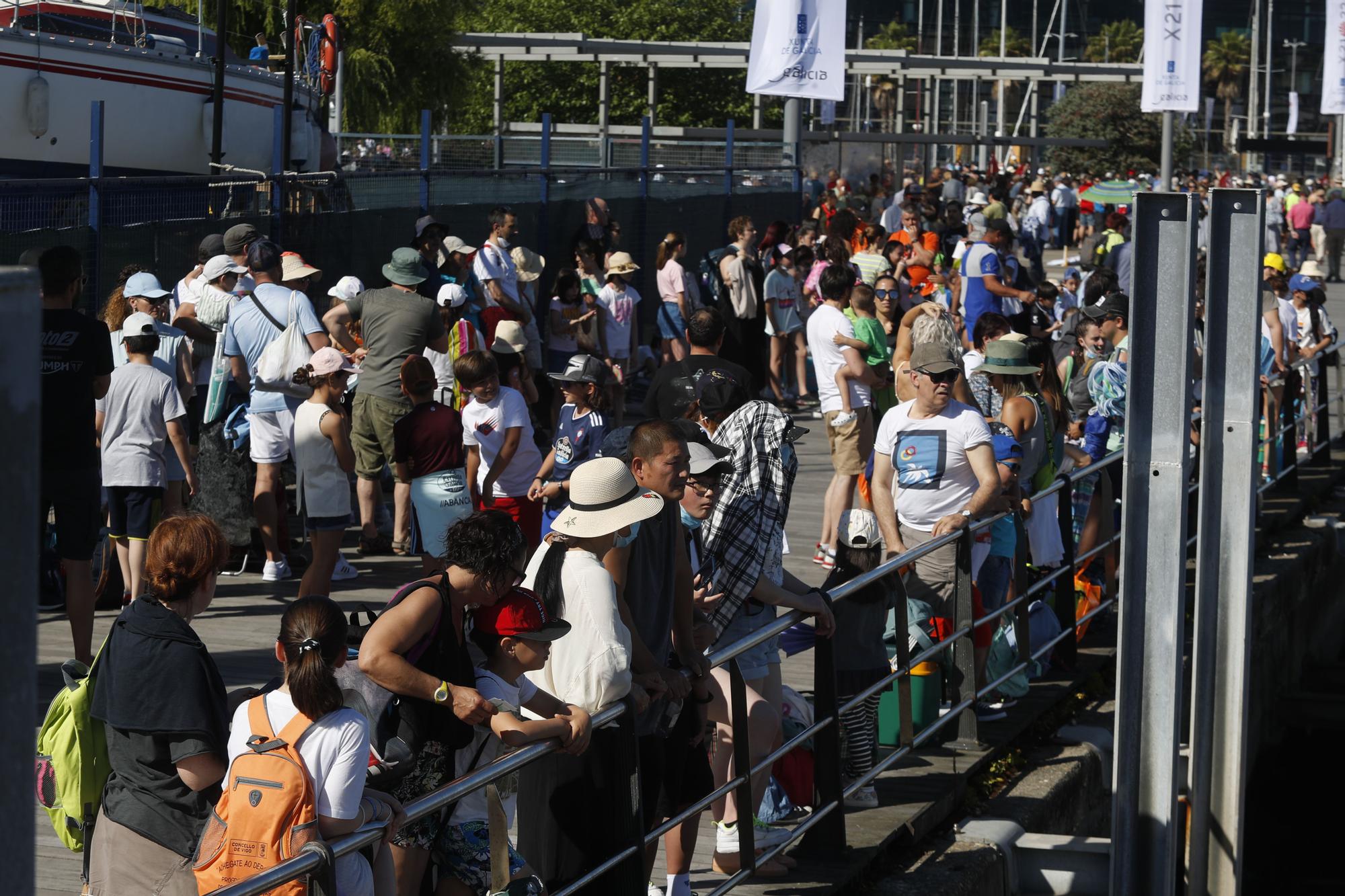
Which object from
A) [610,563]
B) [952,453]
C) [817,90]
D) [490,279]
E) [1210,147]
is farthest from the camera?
[1210,147]

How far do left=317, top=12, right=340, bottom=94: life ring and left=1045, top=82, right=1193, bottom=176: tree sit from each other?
45.1m

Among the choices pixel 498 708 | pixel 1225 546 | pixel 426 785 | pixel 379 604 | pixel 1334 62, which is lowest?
pixel 379 604

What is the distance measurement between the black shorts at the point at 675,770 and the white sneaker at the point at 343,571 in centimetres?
492

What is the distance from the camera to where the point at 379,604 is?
30.5 feet

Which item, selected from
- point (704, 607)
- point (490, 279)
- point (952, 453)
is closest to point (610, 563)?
point (704, 607)

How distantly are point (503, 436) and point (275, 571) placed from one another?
185 centimetres

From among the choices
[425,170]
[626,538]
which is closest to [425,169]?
[425,170]

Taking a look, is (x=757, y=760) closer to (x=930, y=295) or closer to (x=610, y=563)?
(x=610, y=563)

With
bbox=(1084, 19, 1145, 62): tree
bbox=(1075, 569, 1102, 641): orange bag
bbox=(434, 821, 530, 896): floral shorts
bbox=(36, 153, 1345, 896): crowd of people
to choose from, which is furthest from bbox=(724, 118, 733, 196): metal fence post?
bbox=(1084, 19, 1145, 62): tree

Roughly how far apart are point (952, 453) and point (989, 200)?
2405cm

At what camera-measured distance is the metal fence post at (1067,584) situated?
863 cm

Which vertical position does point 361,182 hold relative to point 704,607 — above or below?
above

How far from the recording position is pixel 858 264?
52.3 feet

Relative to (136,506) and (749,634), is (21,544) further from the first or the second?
(136,506)
